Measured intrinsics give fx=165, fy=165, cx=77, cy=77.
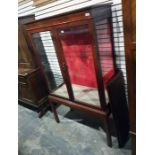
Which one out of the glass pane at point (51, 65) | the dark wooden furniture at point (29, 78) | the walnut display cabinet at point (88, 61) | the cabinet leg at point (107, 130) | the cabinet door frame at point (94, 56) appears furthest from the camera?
the dark wooden furniture at point (29, 78)

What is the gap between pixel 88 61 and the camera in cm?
188

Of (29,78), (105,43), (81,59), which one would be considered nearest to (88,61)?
(81,59)

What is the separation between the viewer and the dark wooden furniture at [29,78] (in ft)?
8.41

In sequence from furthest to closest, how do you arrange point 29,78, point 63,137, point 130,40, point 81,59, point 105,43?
point 29,78
point 63,137
point 81,59
point 105,43
point 130,40

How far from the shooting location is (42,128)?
2.60 m

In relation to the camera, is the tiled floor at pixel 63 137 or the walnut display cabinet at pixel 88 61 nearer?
the walnut display cabinet at pixel 88 61

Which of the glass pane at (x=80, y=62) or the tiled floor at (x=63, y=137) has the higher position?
the glass pane at (x=80, y=62)

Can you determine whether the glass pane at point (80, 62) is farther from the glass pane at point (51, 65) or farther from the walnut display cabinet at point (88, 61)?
the glass pane at point (51, 65)

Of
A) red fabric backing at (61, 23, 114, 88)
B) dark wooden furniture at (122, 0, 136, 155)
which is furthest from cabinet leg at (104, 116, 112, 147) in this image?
dark wooden furniture at (122, 0, 136, 155)

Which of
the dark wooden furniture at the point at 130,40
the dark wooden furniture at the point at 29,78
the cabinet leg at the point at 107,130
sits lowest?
the cabinet leg at the point at 107,130

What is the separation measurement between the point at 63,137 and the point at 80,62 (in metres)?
1.10

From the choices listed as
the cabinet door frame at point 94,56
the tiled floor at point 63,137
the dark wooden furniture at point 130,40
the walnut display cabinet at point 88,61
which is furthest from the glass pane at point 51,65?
the dark wooden furniture at point 130,40

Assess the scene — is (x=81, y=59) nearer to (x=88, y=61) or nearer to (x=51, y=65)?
(x=88, y=61)
